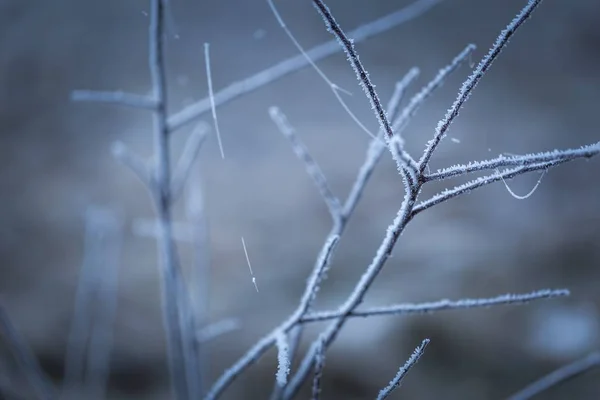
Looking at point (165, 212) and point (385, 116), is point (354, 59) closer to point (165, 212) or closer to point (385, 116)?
point (385, 116)

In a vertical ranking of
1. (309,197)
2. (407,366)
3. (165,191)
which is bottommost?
(407,366)

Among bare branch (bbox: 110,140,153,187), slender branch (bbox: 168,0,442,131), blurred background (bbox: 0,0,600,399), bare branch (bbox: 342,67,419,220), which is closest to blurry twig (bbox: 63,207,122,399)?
blurred background (bbox: 0,0,600,399)

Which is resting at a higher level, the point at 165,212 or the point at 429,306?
the point at 165,212

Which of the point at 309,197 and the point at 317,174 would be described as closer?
the point at 317,174

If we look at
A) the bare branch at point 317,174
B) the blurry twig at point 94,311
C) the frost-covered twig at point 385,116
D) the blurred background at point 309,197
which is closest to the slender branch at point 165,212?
the bare branch at point 317,174

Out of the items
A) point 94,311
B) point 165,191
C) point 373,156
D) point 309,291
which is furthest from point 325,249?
point 94,311

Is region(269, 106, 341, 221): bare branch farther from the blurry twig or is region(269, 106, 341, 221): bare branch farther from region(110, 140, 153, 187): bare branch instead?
the blurry twig

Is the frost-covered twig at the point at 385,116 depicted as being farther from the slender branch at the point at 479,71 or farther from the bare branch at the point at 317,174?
the bare branch at the point at 317,174

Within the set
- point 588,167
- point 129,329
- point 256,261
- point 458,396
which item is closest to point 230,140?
point 256,261
